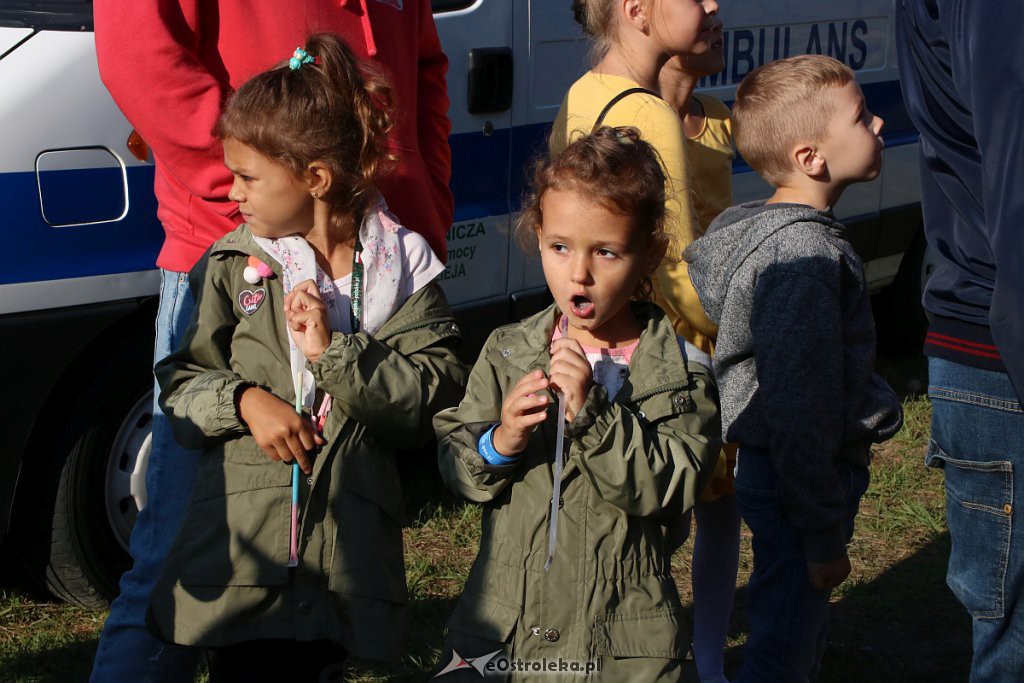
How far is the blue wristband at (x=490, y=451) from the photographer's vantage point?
2.09m

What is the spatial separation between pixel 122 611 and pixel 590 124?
140 cm

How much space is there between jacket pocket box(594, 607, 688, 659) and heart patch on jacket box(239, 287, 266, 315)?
2.69 ft

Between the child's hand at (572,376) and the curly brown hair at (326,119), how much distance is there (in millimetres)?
585

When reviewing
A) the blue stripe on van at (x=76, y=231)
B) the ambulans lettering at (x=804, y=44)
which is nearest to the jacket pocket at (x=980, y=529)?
the blue stripe on van at (x=76, y=231)

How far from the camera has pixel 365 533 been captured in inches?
92.2

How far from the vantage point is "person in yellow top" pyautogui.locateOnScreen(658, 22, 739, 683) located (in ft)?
9.72

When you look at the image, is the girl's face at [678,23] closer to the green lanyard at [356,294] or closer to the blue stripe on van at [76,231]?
the green lanyard at [356,294]

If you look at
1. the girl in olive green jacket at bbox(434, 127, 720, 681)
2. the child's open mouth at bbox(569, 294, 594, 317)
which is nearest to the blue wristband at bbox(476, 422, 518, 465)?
the girl in olive green jacket at bbox(434, 127, 720, 681)

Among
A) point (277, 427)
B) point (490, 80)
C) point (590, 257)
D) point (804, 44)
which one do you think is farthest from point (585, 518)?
point (804, 44)

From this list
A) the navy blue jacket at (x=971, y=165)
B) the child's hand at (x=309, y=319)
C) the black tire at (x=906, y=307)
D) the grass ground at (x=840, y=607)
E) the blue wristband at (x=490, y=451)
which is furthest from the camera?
A: the black tire at (x=906, y=307)

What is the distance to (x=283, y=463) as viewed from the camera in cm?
233

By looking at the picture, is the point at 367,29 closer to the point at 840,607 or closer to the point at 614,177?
the point at 614,177

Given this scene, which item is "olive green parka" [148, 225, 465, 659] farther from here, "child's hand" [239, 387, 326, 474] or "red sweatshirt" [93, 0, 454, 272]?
"red sweatshirt" [93, 0, 454, 272]

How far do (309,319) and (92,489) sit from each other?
65.1 inches
